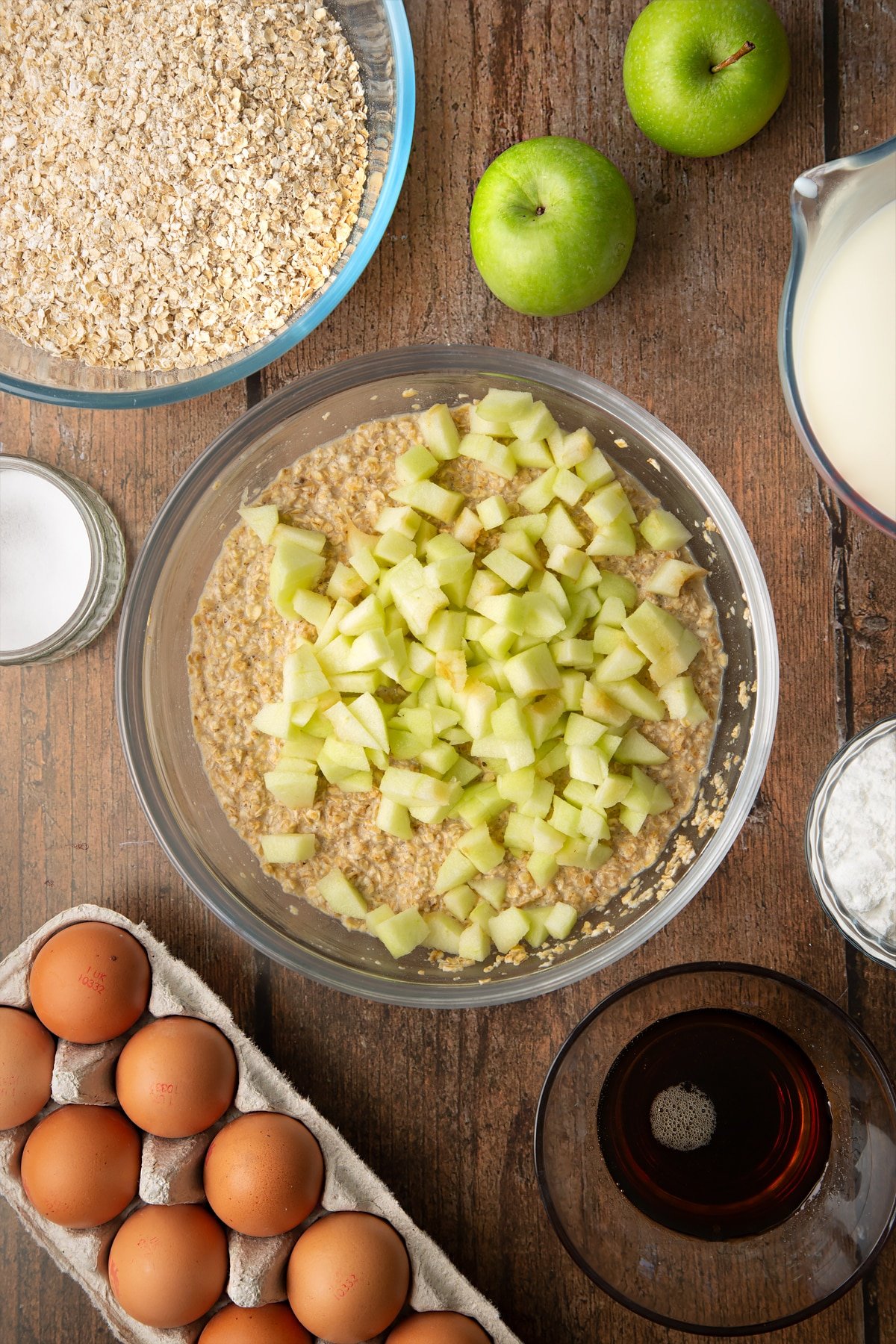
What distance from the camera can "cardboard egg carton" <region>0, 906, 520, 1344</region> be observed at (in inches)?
61.6

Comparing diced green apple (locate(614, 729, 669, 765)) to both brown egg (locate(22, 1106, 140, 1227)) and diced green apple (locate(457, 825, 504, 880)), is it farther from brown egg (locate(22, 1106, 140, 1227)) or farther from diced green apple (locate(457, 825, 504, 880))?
brown egg (locate(22, 1106, 140, 1227))

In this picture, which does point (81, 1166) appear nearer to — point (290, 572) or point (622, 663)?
point (290, 572)

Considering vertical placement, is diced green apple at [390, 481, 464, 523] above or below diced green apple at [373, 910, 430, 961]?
above

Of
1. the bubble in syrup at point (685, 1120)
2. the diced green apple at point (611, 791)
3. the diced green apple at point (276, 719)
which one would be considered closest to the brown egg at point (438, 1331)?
the bubble in syrup at point (685, 1120)

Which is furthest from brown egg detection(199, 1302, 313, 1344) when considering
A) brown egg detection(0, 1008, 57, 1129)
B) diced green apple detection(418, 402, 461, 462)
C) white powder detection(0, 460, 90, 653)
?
diced green apple detection(418, 402, 461, 462)

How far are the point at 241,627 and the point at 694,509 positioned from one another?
2.49 feet

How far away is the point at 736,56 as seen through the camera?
1.46 meters

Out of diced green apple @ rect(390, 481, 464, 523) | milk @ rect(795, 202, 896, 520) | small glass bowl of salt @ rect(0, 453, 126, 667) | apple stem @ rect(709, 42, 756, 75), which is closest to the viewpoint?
milk @ rect(795, 202, 896, 520)

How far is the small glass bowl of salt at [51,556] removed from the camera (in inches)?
66.3

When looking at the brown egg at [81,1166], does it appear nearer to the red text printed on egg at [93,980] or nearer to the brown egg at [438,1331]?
the red text printed on egg at [93,980]

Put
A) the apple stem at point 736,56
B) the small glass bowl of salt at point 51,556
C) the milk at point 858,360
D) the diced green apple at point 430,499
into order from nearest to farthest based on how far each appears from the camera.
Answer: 1. the milk at point 858,360
2. the apple stem at point 736,56
3. the diced green apple at point 430,499
4. the small glass bowl of salt at point 51,556

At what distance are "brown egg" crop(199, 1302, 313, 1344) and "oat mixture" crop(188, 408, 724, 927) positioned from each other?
2.03 ft

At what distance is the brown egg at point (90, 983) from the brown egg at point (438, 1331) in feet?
2.05

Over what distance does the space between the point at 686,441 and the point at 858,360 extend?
1.45ft
